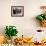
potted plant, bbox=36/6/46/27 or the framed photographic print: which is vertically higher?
→ the framed photographic print

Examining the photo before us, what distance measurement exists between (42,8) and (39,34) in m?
0.54

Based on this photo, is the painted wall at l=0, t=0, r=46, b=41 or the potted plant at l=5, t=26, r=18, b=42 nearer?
the potted plant at l=5, t=26, r=18, b=42

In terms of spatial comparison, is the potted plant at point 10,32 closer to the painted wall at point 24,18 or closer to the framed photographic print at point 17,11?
the painted wall at point 24,18

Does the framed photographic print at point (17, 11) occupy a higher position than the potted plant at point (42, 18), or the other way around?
the framed photographic print at point (17, 11)

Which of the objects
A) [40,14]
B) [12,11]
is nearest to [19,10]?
[12,11]

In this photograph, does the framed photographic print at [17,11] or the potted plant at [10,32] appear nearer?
the potted plant at [10,32]

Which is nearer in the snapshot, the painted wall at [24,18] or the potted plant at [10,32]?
the potted plant at [10,32]

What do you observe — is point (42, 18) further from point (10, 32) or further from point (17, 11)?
point (10, 32)

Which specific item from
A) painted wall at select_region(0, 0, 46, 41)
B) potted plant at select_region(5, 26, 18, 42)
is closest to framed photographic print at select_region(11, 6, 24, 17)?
painted wall at select_region(0, 0, 46, 41)

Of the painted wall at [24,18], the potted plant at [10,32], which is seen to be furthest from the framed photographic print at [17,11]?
the potted plant at [10,32]

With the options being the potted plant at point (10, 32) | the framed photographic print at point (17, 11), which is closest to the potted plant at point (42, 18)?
the framed photographic print at point (17, 11)

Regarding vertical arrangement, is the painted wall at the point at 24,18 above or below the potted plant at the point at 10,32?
above

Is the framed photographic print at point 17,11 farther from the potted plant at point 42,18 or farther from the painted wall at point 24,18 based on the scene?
the potted plant at point 42,18

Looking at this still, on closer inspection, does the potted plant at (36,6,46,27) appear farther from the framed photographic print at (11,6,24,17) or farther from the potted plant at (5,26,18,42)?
the potted plant at (5,26,18,42)
